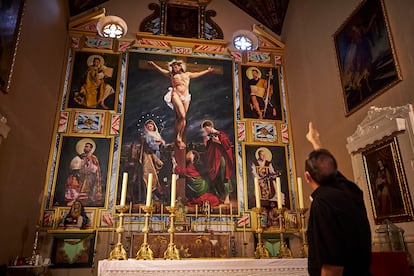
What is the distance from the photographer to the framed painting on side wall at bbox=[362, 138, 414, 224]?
4125mm

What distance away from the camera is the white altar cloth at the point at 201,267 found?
3.74m

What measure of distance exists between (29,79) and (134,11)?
3406mm

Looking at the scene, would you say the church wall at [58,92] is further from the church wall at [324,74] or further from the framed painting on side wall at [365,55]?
the framed painting on side wall at [365,55]

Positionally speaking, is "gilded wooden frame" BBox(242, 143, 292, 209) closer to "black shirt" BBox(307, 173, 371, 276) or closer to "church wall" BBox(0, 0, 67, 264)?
"church wall" BBox(0, 0, 67, 264)

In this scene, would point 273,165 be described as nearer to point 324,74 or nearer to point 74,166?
point 324,74

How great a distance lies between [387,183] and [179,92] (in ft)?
14.5

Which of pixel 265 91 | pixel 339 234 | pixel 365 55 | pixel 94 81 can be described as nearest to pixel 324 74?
pixel 365 55

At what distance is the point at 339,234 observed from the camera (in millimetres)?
1811

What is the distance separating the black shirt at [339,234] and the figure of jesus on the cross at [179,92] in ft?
16.6

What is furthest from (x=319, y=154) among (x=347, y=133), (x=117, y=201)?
(x=117, y=201)

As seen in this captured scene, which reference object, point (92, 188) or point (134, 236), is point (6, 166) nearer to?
point (92, 188)

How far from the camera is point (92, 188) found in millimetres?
6293

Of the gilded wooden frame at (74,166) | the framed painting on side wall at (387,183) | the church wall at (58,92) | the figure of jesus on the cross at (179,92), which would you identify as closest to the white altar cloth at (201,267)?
the framed painting on side wall at (387,183)

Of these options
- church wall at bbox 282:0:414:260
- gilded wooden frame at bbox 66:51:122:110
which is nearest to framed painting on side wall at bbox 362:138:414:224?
church wall at bbox 282:0:414:260
